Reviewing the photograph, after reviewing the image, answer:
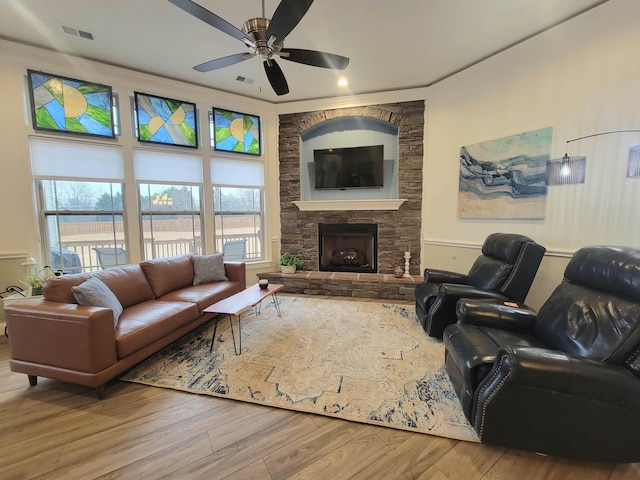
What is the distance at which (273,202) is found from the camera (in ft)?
16.9

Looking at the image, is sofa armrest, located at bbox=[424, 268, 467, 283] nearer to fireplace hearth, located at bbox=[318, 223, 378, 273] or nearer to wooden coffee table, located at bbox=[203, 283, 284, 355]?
fireplace hearth, located at bbox=[318, 223, 378, 273]

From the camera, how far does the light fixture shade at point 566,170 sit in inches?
112

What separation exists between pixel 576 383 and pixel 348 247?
3.92 m

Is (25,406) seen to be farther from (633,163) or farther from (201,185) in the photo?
(633,163)

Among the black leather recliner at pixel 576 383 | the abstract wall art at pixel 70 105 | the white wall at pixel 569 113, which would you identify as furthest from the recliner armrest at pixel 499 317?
the abstract wall art at pixel 70 105

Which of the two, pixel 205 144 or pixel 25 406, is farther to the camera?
pixel 205 144

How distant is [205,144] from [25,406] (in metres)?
3.70

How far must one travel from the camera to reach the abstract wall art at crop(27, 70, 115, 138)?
328 centimetres

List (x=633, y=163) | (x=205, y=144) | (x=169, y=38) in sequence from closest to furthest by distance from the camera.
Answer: (x=633, y=163) < (x=169, y=38) < (x=205, y=144)

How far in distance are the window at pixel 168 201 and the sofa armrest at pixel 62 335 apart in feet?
6.71

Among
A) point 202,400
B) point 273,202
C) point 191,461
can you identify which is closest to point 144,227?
point 273,202

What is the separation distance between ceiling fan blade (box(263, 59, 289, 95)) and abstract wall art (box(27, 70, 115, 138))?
2.53 m

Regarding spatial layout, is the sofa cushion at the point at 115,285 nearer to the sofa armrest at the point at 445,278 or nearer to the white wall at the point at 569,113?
the sofa armrest at the point at 445,278

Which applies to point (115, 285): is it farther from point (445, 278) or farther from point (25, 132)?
point (445, 278)
